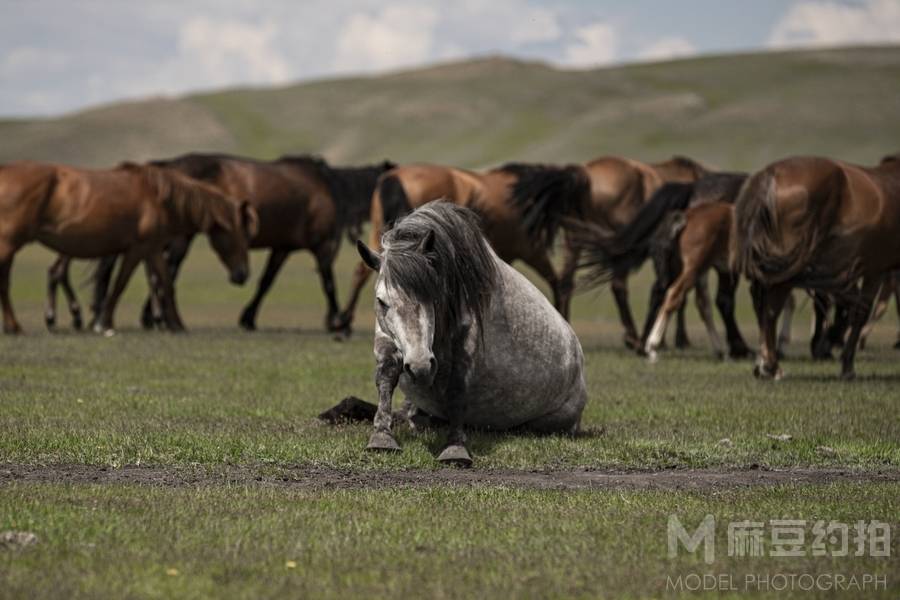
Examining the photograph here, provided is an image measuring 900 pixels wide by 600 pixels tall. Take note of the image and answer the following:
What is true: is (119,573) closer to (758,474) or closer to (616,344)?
(758,474)

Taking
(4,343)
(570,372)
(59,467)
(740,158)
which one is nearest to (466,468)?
(570,372)

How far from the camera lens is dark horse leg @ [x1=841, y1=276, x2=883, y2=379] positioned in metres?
15.6

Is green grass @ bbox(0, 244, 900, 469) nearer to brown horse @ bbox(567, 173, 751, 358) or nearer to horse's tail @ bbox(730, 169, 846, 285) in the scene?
brown horse @ bbox(567, 173, 751, 358)

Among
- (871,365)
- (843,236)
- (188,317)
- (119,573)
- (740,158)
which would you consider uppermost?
(119,573)

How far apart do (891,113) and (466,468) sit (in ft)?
270

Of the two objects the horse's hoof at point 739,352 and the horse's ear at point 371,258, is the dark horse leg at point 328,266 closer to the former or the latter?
the horse's hoof at point 739,352

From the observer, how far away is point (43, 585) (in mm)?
5461

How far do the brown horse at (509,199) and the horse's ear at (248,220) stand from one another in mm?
2479

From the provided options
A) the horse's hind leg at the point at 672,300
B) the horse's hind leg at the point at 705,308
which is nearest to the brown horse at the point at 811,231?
the horse's hind leg at the point at 672,300

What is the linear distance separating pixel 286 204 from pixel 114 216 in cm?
409

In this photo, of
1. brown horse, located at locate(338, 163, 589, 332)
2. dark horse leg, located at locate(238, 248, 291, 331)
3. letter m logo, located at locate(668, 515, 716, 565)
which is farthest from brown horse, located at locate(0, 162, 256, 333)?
letter m logo, located at locate(668, 515, 716, 565)

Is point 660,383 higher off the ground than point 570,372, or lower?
lower

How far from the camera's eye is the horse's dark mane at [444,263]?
28.6 feet

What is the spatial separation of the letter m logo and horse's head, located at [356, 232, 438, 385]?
2.06m
